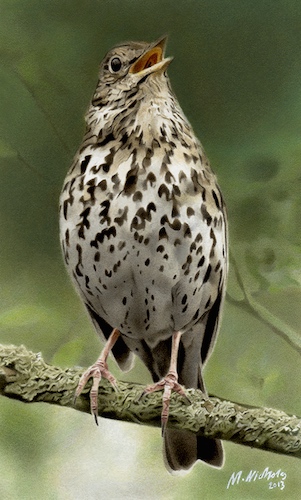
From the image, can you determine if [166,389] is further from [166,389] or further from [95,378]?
[95,378]

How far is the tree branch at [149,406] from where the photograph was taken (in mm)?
1474

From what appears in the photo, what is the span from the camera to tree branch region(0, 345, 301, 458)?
4.83 ft

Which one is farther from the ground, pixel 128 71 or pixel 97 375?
pixel 128 71

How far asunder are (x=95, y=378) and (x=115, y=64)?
2.14 ft

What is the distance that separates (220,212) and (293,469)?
57 cm

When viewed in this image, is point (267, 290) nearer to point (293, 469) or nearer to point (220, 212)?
point (220, 212)

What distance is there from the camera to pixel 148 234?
4.88ft

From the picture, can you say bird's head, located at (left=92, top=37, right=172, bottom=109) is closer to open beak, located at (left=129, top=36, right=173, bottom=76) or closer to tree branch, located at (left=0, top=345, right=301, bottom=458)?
open beak, located at (left=129, top=36, right=173, bottom=76)
